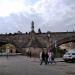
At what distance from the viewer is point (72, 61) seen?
148ft

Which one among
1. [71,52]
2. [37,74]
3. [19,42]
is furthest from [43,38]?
[37,74]

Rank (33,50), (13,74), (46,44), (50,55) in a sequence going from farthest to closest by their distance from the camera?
(46,44) → (33,50) → (50,55) → (13,74)

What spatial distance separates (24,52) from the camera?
89500 millimetres

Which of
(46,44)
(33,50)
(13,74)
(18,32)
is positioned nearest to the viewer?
(13,74)

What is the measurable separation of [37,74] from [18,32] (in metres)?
74.1

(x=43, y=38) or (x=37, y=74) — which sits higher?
(x=43, y=38)

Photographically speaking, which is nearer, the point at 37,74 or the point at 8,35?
the point at 37,74

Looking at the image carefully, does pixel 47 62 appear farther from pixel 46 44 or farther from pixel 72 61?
pixel 46 44

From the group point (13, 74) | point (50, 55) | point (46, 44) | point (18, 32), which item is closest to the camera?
point (13, 74)

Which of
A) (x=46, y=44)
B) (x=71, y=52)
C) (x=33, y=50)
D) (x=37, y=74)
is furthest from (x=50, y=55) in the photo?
(x=46, y=44)

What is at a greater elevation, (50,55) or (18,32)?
(18,32)

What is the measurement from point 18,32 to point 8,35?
5.09 m

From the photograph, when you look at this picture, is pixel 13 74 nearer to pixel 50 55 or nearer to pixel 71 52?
pixel 50 55

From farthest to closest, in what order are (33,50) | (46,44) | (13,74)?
(46,44) → (33,50) → (13,74)
